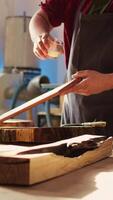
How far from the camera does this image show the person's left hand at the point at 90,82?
2.70 feet

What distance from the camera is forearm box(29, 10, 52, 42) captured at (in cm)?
118

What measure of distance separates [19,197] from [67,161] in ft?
0.50

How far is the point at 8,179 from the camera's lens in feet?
1.66

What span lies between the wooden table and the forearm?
67cm

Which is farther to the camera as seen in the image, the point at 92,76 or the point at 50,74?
the point at 50,74

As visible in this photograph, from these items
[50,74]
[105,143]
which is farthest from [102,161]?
[50,74]

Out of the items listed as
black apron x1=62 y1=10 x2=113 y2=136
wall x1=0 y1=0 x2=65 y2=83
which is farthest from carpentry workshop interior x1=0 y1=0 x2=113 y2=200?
wall x1=0 y1=0 x2=65 y2=83

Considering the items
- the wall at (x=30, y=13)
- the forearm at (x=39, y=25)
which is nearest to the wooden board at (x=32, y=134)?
the forearm at (x=39, y=25)

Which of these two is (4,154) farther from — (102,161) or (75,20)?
(75,20)

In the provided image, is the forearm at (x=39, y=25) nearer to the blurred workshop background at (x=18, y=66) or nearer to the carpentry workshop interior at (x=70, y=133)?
the carpentry workshop interior at (x=70, y=133)

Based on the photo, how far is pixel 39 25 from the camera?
1.20 metres

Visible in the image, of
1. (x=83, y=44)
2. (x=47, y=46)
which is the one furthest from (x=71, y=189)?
(x=83, y=44)

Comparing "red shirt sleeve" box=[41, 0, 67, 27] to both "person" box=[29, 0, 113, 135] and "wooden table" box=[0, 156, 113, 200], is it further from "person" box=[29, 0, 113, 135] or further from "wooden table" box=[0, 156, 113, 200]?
"wooden table" box=[0, 156, 113, 200]

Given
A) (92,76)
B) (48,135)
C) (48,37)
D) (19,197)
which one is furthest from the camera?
(48,37)
